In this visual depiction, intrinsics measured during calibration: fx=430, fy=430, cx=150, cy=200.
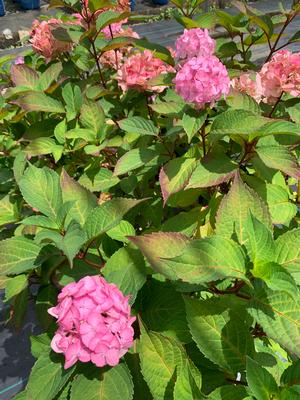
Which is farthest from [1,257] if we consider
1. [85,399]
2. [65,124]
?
[65,124]

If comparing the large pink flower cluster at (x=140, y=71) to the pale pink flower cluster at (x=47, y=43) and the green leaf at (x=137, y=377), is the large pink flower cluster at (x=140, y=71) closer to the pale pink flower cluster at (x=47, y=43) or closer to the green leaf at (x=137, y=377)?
the pale pink flower cluster at (x=47, y=43)

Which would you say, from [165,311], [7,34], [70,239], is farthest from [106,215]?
[7,34]

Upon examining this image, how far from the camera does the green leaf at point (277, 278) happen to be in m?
0.53

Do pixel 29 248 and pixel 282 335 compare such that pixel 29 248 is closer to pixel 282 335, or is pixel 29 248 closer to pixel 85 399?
pixel 85 399

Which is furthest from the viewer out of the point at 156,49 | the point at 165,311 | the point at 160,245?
the point at 156,49

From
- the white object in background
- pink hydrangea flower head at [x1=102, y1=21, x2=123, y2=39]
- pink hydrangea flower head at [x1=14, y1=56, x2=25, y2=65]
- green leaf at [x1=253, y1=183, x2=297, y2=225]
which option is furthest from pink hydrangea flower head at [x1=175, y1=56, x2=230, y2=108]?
the white object in background

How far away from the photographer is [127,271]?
674mm

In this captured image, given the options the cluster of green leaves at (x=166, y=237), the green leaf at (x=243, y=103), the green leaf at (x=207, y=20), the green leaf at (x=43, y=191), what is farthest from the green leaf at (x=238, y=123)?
the green leaf at (x=207, y=20)

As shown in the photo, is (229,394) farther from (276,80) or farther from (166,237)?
(276,80)

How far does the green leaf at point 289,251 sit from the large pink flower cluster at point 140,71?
606 mm

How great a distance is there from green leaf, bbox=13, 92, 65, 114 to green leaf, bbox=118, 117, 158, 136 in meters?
0.27

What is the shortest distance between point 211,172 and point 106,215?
23 centimetres

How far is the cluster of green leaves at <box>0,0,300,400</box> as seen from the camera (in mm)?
579

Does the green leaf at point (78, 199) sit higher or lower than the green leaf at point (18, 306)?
higher
